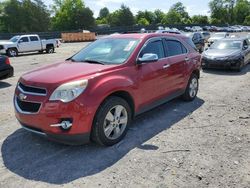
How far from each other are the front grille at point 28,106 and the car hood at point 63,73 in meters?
0.31

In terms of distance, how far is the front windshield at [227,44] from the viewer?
44.7 ft

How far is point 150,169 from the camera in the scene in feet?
13.2

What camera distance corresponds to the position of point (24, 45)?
23.5 m

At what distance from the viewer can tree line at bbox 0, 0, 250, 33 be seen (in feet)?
264

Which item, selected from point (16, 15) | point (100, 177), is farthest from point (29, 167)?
point (16, 15)

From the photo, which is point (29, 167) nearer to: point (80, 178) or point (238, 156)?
point (80, 178)

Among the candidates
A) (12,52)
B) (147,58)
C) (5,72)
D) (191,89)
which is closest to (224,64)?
(191,89)

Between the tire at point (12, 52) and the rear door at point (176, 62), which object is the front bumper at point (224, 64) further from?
the tire at point (12, 52)

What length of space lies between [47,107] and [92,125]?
723 mm

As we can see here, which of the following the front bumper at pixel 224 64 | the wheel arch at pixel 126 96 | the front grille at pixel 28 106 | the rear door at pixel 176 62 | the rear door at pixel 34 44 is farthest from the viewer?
the rear door at pixel 34 44

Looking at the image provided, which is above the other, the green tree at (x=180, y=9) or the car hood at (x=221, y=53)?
the green tree at (x=180, y=9)

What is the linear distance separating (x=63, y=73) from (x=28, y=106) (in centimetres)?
75

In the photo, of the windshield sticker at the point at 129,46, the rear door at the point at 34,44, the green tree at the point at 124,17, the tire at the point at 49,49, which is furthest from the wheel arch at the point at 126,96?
the green tree at the point at 124,17

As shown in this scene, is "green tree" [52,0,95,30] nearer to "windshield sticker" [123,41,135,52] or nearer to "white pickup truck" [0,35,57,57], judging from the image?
"white pickup truck" [0,35,57,57]
